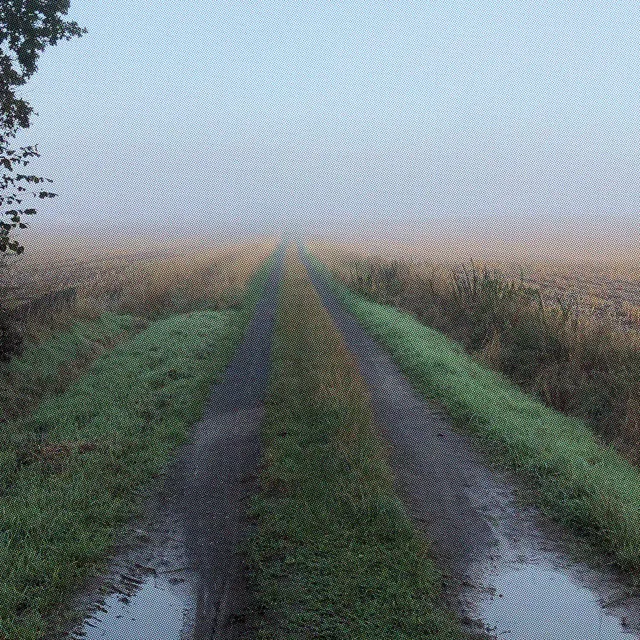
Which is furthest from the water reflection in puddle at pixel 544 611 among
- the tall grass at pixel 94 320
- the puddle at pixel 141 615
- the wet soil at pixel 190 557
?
the tall grass at pixel 94 320

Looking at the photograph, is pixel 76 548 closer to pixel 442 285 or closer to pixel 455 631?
pixel 455 631

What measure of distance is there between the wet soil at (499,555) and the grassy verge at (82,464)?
129 inches

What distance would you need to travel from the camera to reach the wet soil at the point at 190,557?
4.41 metres

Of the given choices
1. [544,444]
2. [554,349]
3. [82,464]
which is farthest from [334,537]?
[554,349]

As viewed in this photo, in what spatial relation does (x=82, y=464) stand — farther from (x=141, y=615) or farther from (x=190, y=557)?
(x=141, y=615)

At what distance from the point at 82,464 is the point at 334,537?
3.52 metres

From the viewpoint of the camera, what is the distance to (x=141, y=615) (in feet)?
15.0

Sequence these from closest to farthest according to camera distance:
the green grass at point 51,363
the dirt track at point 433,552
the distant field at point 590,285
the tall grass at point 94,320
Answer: the dirt track at point 433,552 → the green grass at point 51,363 → the tall grass at point 94,320 → the distant field at point 590,285

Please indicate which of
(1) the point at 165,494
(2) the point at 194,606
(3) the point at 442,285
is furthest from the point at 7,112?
(3) the point at 442,285

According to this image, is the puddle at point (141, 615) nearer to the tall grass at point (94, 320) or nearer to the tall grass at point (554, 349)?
the tall grass at point (94, 320)

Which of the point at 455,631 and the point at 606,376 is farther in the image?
the point at 606,376

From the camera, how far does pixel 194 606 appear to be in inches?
181

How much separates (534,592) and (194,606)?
9.70ft

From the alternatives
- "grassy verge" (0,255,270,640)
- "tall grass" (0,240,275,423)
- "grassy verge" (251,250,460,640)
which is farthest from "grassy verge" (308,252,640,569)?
"tall grass" (0,240,275,423)
